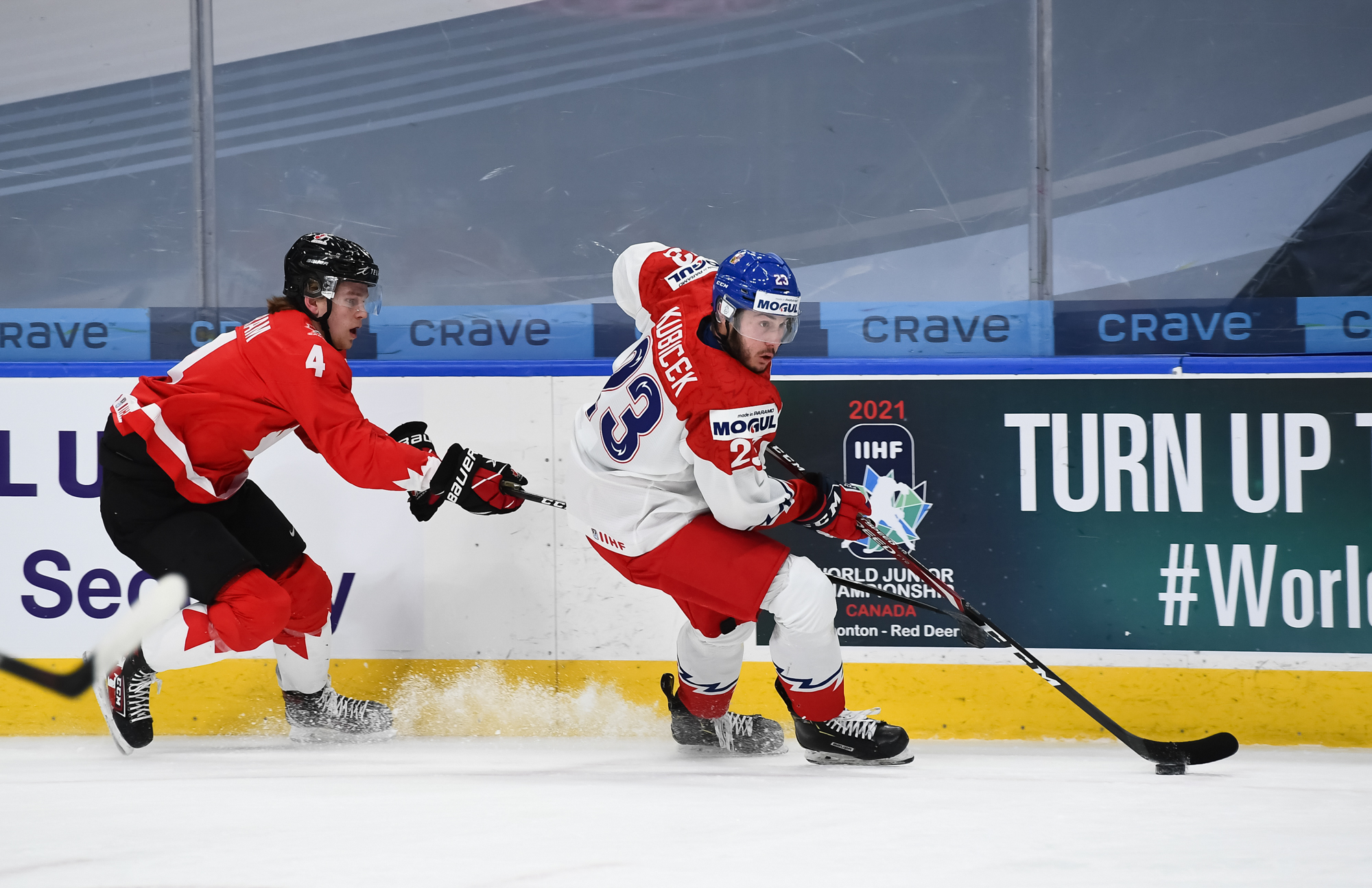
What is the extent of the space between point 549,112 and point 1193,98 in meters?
1.70

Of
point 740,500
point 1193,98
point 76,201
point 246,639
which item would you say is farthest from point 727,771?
point 76,201

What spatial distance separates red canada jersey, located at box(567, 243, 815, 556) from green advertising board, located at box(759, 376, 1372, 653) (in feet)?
1.50

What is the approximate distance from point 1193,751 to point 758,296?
133 cm

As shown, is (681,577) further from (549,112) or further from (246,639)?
(549,112)

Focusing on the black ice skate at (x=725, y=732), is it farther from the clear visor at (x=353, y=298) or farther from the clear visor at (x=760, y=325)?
the clear visor at (x=353, y=298)

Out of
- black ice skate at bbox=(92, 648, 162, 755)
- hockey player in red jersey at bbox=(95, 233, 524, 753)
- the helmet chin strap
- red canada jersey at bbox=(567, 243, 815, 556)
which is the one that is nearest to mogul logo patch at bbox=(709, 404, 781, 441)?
red canada jersey at bbox=(567, 243, 815, 556)

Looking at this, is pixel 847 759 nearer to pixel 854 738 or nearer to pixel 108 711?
pixel 854 738

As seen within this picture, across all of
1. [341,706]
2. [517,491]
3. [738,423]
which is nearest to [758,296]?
[738,423]

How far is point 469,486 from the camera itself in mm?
2621

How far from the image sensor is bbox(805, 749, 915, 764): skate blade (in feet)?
8.52

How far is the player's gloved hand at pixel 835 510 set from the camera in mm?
2514

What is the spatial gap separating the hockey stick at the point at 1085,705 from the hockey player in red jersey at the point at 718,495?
16cm

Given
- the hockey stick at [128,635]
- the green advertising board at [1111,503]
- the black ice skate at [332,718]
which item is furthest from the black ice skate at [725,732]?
the hockey stick at [128,635]

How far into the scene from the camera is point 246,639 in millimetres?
2588
